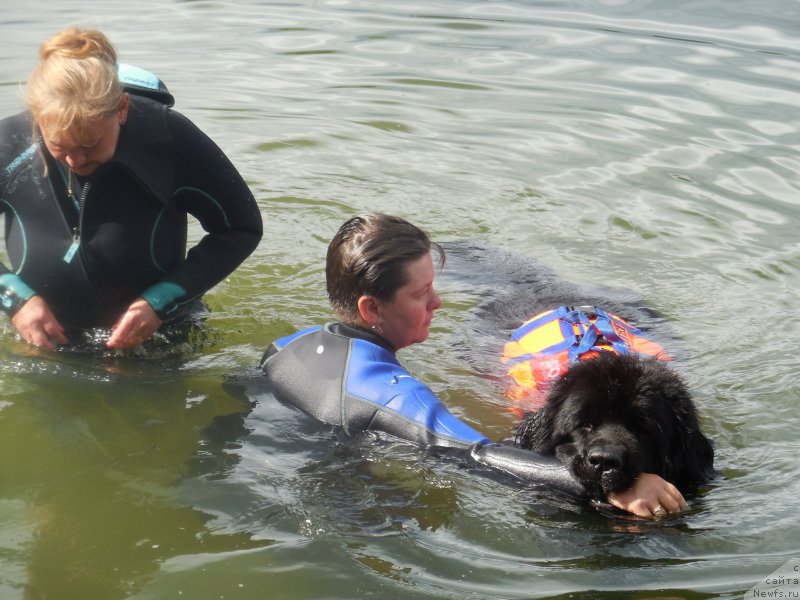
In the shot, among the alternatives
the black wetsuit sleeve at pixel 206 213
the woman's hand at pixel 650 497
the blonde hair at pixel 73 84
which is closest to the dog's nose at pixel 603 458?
the woman's hand at pixel 650 497

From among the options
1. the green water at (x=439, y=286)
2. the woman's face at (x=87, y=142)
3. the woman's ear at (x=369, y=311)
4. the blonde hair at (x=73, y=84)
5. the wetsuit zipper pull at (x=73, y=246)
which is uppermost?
the blonde hair at (x=73, y=84)

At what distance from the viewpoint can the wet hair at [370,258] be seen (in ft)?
13.0

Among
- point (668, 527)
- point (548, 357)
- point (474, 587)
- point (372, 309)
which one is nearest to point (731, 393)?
point (548, 357)

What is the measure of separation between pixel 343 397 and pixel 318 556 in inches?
30.4

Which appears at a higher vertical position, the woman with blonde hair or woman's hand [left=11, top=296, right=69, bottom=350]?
the woman with blonde hair

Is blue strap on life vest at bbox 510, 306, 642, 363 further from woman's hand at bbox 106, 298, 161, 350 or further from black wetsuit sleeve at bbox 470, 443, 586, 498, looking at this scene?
woman's hand at bbox 106, 298, 161, 350

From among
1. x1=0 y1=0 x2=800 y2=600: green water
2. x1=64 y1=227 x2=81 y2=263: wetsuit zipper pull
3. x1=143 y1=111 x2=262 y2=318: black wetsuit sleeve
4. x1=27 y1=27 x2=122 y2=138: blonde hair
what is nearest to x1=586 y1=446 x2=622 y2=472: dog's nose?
x1=0 y1=0 x2=800 y2=600: green water

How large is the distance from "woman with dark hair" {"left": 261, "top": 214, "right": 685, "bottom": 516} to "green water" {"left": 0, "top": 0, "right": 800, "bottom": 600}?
112 mm

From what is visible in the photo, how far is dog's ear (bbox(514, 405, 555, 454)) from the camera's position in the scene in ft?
12.2

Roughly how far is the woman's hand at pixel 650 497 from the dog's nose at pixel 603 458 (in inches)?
4.0

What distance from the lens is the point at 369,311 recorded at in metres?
4.04

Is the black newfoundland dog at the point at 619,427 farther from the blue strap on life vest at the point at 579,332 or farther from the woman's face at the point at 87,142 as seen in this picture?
the woman's face at the point at 87,142

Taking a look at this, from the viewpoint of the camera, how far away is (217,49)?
10.7 metres

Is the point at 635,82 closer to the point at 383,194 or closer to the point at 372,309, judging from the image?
the point at 383,194
